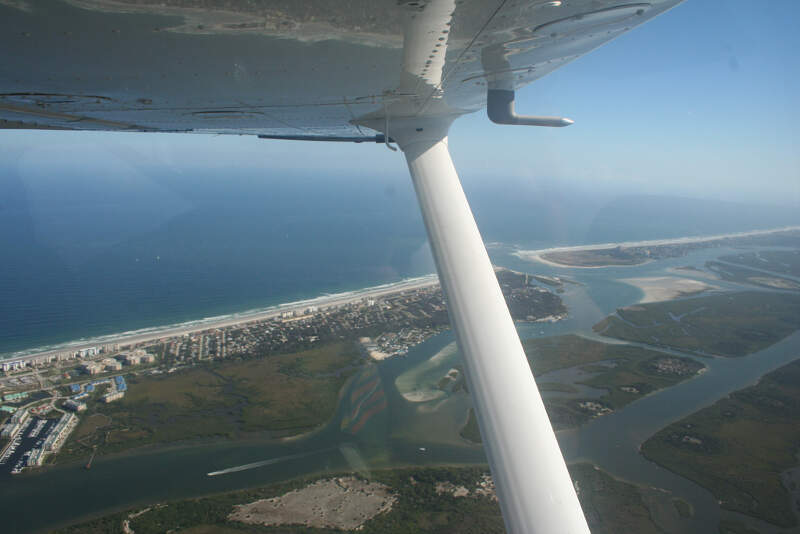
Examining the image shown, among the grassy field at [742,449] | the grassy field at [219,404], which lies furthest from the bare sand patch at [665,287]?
the grassy field at [219,404]

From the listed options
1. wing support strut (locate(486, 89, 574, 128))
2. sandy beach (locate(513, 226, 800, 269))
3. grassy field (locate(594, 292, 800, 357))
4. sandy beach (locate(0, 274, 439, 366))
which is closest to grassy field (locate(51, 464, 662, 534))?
sandy beach (locate(0, 274, 439, 366))

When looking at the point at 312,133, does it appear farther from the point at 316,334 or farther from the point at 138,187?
the point at 138,187

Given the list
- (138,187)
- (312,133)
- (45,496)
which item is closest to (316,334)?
(45,496)

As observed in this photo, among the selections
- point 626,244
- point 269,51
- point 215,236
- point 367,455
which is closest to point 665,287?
point 626,244

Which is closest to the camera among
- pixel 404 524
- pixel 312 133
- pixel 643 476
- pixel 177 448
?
pixel 312 133

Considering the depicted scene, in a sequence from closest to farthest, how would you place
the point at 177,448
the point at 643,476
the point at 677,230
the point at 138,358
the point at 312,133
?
1. the point at 312,133
2. the point at 643,476
3. the point at 177,448
4. the point at 138,358
5. the point at 677,230

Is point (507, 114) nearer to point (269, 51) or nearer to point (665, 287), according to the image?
point (269, 51)

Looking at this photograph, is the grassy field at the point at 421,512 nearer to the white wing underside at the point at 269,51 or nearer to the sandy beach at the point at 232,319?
the sandy beach at the point at 232,319
